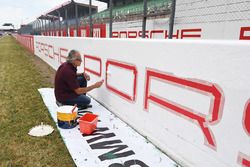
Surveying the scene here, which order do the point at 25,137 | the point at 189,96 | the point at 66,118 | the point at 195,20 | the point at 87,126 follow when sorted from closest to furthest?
the point at 189,96, the point at 25,137, the point at 87,126, the point at 66,118, the point at 195,20

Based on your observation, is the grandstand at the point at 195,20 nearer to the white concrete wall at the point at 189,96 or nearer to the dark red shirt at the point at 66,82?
the white concrete wall at the point at 189,96

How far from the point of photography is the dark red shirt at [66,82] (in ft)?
11.1

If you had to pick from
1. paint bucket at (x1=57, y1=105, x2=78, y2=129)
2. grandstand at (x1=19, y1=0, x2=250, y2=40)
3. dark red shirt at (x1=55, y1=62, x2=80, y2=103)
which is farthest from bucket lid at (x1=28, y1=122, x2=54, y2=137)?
grandstand at (x1=19, y1=0, x2=250, y2=40)

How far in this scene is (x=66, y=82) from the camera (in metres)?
3.48

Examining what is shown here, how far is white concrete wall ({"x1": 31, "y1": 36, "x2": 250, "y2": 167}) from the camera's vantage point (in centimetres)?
168

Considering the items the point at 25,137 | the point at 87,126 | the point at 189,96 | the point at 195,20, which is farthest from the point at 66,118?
the point at 195,20

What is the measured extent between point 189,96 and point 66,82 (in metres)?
2.18

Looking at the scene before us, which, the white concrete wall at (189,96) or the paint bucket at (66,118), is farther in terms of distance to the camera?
the paint bucket at (66,118)

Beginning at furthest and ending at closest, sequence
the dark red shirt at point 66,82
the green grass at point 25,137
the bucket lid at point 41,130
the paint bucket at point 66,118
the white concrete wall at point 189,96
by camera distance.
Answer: the dark red shirt at point 66,82 < the paint bucket at point 66,118 < the bucket lid at point 41,130 < the green grass at point 25,137 < the white concrete wall at point 189,96

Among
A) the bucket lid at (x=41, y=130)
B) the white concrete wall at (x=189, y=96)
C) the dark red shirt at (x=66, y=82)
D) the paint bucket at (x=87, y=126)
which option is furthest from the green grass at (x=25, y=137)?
the white concrete wall at (x=189, y=96)

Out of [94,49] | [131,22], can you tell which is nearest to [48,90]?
[94,49]

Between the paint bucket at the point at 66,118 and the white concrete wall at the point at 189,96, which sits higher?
the white concrete wall at the point at 189,96

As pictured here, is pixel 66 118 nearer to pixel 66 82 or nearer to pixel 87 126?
pixel 87 126

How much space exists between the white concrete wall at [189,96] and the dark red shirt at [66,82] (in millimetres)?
782
